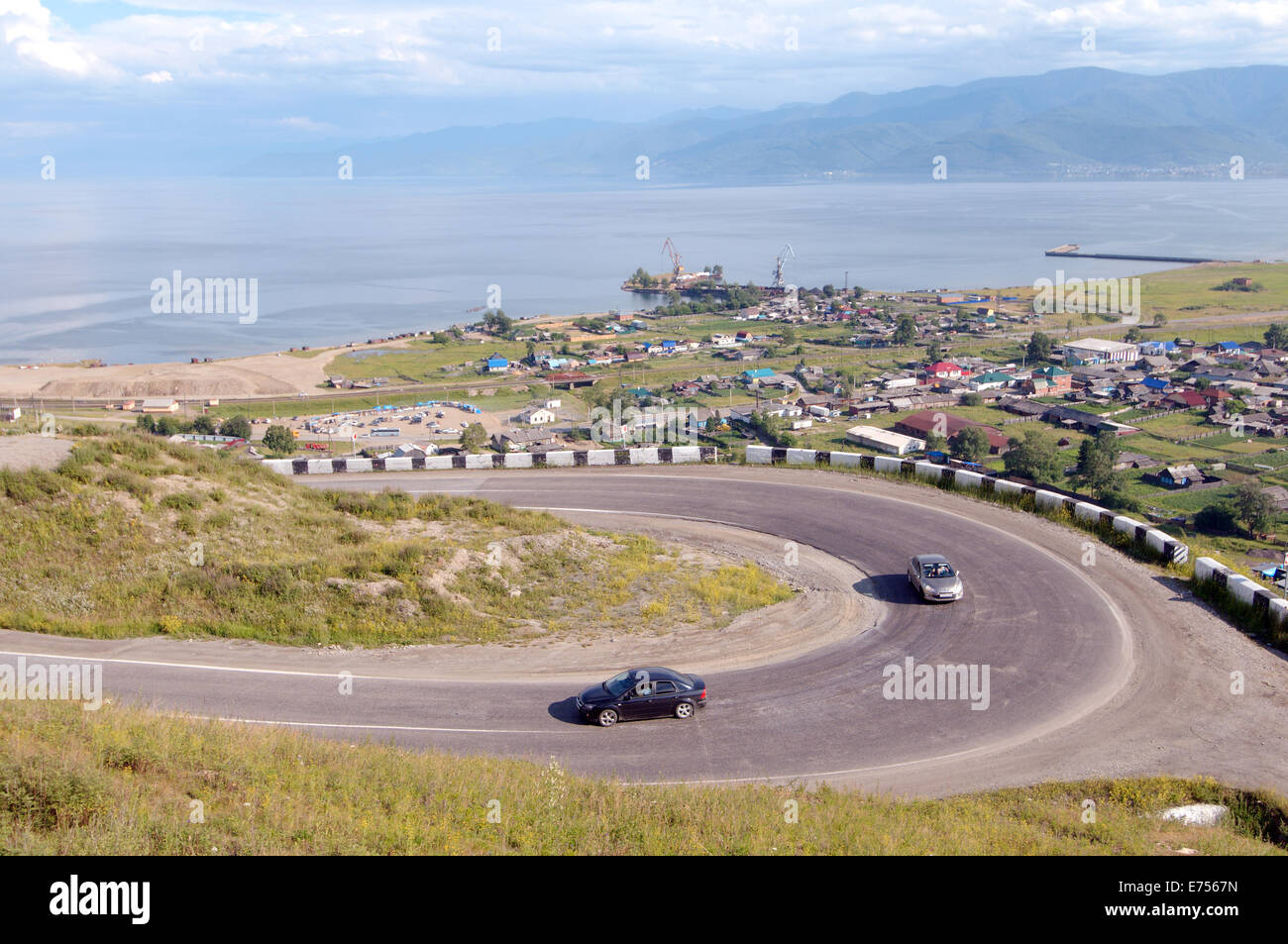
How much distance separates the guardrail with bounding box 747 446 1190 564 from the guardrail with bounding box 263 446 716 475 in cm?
247

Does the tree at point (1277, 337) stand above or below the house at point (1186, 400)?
above

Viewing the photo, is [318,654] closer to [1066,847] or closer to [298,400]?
[1066,847]

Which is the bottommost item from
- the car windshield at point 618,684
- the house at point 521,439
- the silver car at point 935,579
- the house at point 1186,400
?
the car windshield at point 618,684

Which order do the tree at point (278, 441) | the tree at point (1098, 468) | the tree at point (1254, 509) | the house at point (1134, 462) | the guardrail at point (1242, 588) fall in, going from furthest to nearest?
the house at point (1134, 462) < the tree at point (278, 441) < the tree at point (1098, 468) < the tree at point (1254, 509) < the guardrail at point (1242, 588)

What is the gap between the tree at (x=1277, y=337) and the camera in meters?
81.4

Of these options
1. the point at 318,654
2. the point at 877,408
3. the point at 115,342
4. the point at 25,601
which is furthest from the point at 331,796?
the point at 115,342

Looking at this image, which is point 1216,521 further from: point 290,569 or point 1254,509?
point 290,569

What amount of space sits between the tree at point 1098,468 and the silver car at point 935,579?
28812 millimetres

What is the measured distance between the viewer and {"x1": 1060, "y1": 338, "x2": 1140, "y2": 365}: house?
80.4 meters

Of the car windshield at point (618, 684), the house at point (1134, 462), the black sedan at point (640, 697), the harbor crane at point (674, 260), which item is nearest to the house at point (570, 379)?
the house at point (1134, 462)

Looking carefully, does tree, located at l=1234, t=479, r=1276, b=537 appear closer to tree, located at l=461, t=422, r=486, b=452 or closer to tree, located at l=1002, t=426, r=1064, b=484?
tree, located at l=1002, t=426, r=1064, b=484

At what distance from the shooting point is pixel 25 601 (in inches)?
631

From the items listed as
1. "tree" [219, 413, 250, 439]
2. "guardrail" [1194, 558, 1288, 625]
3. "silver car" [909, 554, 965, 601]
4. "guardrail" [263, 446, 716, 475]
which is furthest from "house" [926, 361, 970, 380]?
"silver car" [909, 554, 965, 601]

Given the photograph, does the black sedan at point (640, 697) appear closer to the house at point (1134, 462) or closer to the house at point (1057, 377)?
the house at point (1134, 462)
